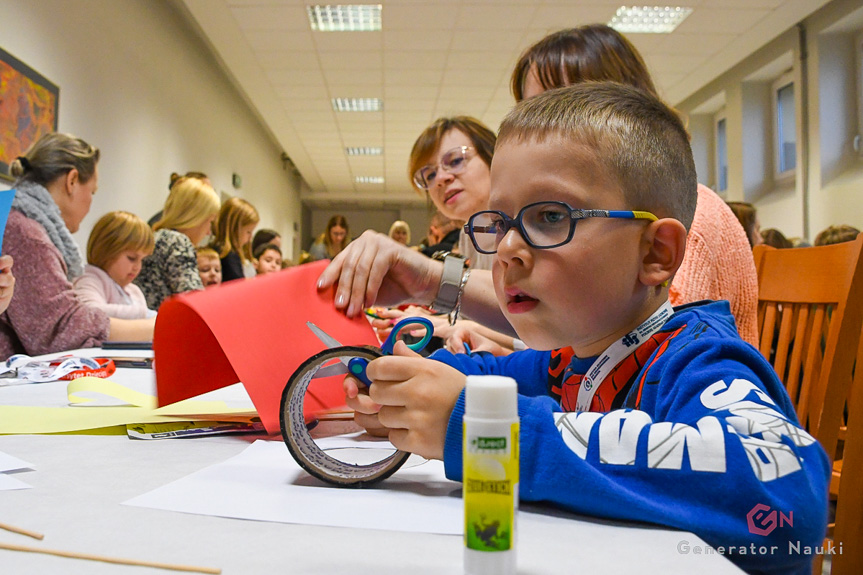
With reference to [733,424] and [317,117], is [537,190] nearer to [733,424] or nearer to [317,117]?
[733,424]

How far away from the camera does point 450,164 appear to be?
2258mm

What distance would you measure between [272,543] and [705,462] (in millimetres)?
310

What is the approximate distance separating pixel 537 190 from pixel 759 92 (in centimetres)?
662

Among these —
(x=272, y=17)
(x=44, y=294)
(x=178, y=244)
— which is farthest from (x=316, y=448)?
(x=272, y=17)

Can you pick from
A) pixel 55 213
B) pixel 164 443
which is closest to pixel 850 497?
pixel 164 443

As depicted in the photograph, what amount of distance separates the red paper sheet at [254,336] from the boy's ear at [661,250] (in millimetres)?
319

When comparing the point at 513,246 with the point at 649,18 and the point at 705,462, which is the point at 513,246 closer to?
the point at 705,462

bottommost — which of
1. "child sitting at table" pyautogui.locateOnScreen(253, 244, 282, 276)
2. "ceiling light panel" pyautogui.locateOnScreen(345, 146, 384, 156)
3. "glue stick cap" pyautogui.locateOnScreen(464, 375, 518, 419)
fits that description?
"glue stick cap" pyautogui.locateOnScreen(464, 375, 518, 419)

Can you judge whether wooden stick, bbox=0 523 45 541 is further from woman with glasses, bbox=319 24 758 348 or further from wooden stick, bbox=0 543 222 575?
woman with glasses, bbox=319 24 758 348

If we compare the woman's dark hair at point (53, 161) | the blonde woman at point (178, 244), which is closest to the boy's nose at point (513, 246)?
the woman's dark hair at point (53, 161)

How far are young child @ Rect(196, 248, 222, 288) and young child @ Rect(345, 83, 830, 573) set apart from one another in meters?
3.36

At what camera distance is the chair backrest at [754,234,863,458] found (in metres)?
1.13

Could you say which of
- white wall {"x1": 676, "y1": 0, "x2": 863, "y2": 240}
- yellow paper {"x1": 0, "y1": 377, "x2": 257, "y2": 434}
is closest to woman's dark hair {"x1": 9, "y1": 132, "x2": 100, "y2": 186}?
yellow paper {"x1": 0, "y1": 377, "x2": 257, "y2": 434}

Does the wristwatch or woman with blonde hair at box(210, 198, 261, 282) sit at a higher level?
woman with blonde hair at box(210, 198, 261, 282)
